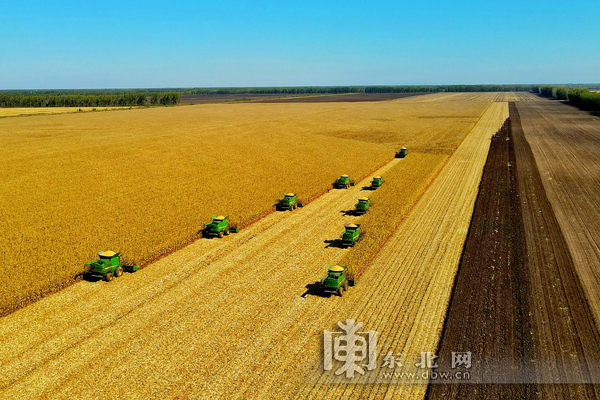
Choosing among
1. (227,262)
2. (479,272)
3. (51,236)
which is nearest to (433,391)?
(479,272)

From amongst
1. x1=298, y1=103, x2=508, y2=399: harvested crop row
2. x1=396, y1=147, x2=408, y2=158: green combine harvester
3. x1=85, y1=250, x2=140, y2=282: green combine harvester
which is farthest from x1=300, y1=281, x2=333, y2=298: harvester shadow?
x1=396, y1=147, x2=408, y2=158: green combine harvester

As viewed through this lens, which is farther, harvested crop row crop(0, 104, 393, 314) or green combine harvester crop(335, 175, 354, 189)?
green combine harvester crop(335, 175, 354, 189)

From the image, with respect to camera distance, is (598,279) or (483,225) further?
(483,225)

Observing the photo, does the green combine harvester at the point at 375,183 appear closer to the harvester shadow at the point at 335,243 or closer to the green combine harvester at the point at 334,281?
the harvester shadow at the point at 335,243

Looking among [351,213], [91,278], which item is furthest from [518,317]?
[91,278]

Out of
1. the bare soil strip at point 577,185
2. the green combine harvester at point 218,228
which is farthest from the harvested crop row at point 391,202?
the bare soil strip at point 577,185

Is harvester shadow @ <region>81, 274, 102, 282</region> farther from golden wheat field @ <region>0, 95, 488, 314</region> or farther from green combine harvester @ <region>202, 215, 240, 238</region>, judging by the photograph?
green combine harvester @ <region>202, 215, 240, 238</region>

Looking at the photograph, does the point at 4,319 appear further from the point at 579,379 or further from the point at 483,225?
the point at 483,225

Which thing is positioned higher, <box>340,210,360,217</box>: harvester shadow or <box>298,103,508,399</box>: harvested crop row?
<box>340,210,360,217</box>: harvester shadow
